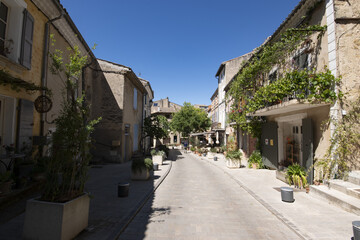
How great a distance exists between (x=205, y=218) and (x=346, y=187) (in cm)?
437

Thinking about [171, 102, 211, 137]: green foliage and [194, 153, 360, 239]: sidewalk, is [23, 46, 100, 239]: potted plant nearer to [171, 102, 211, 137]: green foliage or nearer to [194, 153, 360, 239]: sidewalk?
[194, 153, 360, 239]: sidewalk

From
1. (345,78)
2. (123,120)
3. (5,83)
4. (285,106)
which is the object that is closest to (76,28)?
(5,83)

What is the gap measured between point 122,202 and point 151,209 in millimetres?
940

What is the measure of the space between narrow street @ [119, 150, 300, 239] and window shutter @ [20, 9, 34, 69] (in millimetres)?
5567

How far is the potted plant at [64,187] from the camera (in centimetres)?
329

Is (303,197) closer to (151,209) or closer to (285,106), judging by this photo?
(285,106)

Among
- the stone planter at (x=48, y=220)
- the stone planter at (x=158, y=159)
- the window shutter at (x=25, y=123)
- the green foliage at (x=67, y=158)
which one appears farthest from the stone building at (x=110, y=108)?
the stone planter at (x=48, y=220)

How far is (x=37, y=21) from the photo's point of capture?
22.7 feet

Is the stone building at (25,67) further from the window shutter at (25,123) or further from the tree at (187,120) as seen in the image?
the tree at (187,120)

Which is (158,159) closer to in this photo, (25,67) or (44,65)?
(44,65)

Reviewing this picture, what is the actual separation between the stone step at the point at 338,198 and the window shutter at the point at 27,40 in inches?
383

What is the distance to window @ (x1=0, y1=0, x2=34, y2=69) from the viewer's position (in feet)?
18.6

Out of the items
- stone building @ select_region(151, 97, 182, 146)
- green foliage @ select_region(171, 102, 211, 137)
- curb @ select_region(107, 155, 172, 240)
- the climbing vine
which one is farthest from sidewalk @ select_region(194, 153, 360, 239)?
stone building @ select_region(151, 97, 182, 146)

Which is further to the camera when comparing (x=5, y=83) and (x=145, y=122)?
(x=145, y=122)
